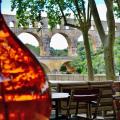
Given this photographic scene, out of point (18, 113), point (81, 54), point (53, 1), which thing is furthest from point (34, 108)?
point (81, 54)

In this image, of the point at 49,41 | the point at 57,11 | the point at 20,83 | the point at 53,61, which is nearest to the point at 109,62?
the point at 57,11

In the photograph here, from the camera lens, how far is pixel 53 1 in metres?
14.0

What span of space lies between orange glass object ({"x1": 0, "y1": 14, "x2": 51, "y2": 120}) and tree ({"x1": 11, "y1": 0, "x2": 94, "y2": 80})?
12.2m

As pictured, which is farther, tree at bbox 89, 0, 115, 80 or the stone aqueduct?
the stone aqueduct

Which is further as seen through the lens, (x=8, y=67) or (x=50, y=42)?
(x=50, y=42)

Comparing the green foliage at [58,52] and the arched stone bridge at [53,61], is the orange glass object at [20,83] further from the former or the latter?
the green foliage at [58,52]

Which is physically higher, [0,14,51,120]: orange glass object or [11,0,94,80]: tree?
[11,0,94,80]: tree

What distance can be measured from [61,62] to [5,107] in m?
38.5

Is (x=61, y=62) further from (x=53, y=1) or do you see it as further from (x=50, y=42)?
(x=53, y=1)

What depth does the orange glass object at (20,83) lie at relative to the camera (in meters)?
0.60

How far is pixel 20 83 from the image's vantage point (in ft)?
2.05

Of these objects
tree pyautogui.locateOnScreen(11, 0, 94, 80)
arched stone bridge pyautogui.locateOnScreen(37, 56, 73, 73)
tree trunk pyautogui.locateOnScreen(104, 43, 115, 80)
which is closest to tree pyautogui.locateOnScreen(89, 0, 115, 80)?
tree trunk pyautogui.locateOnScreen(104, 43, 115, 80)

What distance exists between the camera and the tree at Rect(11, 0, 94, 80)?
13188 millimetres

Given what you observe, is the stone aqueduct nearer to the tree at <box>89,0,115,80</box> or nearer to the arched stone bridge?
the arched stone bridge
